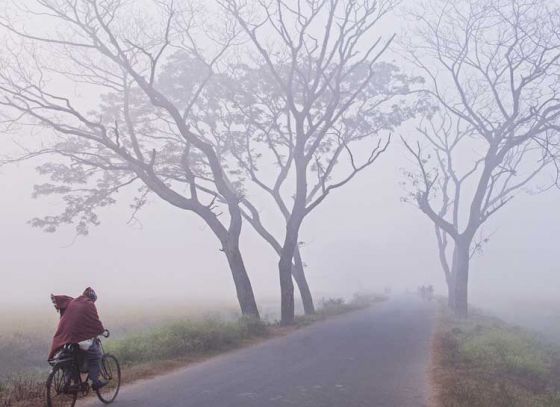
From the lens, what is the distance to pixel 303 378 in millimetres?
10609

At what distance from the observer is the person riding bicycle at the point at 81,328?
25.9ft

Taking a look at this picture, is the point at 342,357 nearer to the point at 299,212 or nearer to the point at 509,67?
the point at 299,212

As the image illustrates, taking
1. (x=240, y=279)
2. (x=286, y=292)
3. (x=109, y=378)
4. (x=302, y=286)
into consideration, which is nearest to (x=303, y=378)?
(x=109, y=378)

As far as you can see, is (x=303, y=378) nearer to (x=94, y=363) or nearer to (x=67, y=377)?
(x=94, y=363)

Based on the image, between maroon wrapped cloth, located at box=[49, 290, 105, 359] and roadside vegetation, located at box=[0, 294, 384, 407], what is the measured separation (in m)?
1.30

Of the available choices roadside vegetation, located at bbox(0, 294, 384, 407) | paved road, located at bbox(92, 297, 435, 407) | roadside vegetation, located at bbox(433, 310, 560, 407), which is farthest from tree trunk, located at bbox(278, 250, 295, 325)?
roadside vegetation, located at bbox(433, 310, 560, 407)

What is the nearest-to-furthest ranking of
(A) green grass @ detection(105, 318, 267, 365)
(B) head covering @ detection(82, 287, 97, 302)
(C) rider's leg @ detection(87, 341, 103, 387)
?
(C) rider's leg @ detection(87, 341, 103, 387) → (B) head covering @ detection(82, 287, 97, 302) → (A) green grass @ detection(105, 318, 267, 365)

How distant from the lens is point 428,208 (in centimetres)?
2523

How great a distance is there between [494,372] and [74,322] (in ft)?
28.4

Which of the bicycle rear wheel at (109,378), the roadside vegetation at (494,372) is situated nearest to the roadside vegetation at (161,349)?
the bicycle rear wheel at (109,378)

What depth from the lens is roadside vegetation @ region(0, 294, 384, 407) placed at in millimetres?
8961

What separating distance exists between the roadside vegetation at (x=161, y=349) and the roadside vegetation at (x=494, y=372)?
Result: 5277 mm

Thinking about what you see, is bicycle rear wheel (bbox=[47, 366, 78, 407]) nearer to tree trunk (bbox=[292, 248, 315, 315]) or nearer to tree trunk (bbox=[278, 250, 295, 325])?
tree trunk (bbox=[278, 250, 295, 325])

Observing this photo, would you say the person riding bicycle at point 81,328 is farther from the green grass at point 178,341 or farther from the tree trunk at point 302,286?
the tree trunk at point 302,286
